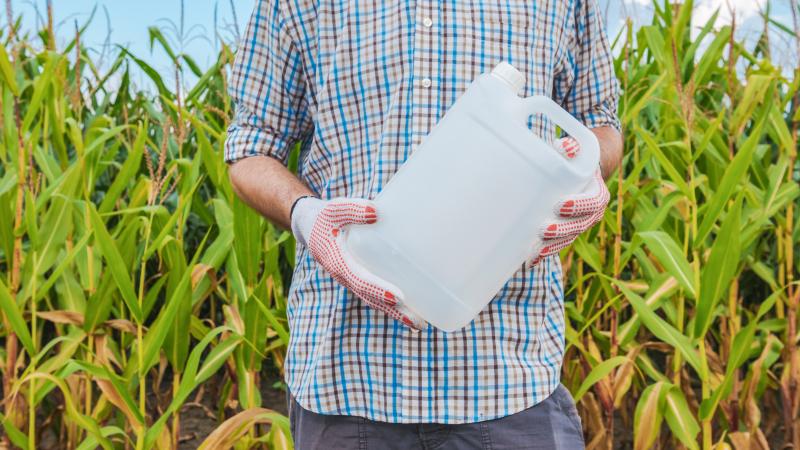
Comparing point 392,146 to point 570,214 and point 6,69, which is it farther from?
point 6,69

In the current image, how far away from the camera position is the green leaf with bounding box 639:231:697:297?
1.58 meters

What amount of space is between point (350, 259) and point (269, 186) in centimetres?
23

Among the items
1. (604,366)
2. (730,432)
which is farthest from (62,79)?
(730,432)

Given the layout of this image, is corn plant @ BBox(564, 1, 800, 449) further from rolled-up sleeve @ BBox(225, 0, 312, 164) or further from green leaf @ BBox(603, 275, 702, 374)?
rolled-up sleeve @ BBox(225, 0, 312, 164)

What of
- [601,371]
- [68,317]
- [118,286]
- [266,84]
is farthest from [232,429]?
[266,84]

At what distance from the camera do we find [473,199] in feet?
2.23

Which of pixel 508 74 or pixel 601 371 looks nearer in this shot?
pixel 508 74

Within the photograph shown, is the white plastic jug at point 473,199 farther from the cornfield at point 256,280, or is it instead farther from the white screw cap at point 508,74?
the cornfield at point 256,280

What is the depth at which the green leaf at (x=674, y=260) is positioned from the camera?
1580mm

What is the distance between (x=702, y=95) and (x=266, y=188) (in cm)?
196

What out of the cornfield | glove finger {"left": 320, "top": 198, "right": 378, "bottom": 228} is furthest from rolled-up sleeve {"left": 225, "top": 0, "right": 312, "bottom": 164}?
the cornfield

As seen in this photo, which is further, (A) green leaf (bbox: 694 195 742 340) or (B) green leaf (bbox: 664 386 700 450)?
(B) green leaf (bbox: 664 386 700 450)

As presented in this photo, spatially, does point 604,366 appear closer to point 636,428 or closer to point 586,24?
point 636,428

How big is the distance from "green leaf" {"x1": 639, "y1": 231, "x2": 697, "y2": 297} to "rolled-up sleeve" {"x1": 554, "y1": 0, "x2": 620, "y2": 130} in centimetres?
63
